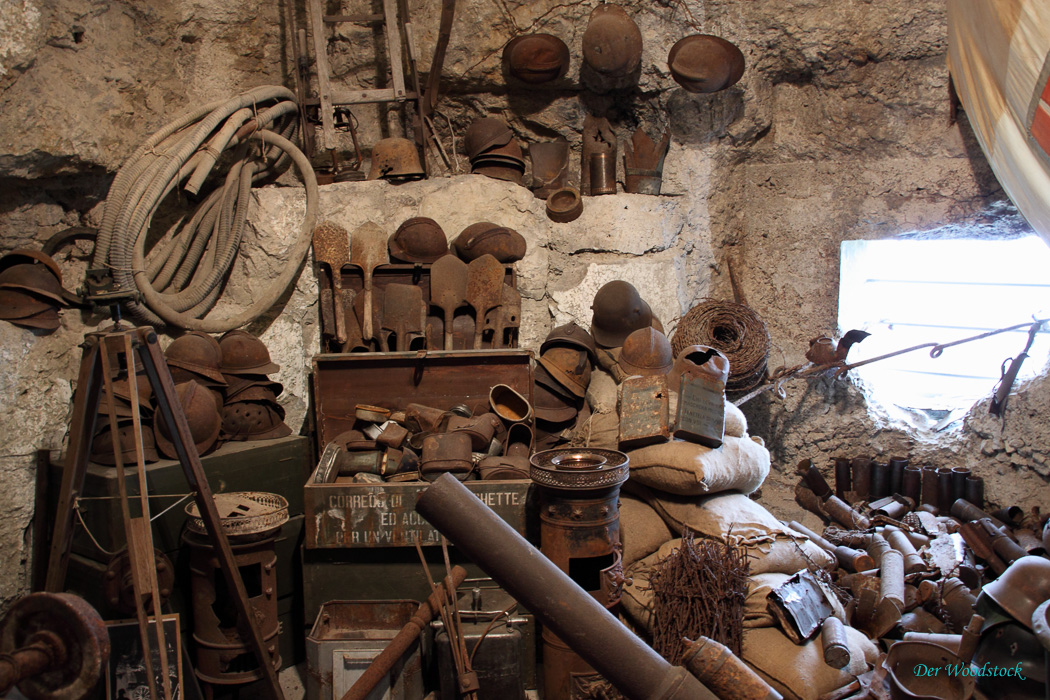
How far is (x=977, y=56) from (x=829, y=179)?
2.22 meters

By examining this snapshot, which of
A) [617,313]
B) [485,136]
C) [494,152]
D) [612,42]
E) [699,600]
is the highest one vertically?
[612,42]

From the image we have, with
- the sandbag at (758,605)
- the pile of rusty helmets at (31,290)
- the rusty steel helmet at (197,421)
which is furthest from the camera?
the pile of rusty helmets at (31,290)

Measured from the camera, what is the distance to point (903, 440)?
5512 mm

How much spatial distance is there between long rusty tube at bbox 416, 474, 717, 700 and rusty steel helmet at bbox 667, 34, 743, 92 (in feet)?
14.2

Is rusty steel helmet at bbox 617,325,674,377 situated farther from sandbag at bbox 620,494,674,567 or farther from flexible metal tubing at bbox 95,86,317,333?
flexible metal tubing at bbox 95,86,317,333

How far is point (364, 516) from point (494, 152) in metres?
2.96

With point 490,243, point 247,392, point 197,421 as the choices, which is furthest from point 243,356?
point 490,243

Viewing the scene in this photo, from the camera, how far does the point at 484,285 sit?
474 centimetres

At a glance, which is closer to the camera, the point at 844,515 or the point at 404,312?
the point at 404,312

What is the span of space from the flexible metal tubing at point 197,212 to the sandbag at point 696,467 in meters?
2.63

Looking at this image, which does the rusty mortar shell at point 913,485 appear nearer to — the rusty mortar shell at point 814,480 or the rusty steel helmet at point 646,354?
the rusty mortar shell at point 814,480

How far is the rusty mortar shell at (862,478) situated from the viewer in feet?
17.7

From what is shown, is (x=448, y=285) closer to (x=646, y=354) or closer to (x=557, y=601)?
(x=646, y=354)

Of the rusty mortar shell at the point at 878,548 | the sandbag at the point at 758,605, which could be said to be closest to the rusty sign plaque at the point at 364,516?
the sandbag at the point at 758,605
